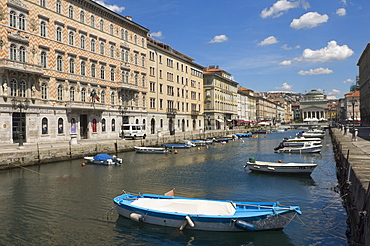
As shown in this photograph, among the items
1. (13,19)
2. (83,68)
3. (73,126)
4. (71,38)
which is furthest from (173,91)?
(13,19)

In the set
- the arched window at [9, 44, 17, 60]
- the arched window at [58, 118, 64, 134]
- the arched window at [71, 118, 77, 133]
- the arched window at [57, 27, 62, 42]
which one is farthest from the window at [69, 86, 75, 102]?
the arched window at [9, 44, 17, 60]

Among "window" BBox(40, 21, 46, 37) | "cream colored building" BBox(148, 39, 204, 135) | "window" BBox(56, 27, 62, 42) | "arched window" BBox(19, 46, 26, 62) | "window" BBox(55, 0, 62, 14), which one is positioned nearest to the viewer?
"arched window" BBox(19, 46, 26, 62)

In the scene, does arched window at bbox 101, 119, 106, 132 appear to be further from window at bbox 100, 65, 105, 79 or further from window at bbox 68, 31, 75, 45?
window at bbox 68, 31, 75, 45

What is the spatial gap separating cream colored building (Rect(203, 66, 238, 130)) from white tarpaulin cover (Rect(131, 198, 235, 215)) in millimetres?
86813

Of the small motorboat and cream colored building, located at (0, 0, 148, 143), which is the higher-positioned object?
cream colored building, located at (0, 0, 148, 143)

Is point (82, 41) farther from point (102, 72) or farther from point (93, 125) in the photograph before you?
point (93, 125)

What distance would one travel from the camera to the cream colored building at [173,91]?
73.6 meters

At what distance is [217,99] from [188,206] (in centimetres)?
9294

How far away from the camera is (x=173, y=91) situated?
271 ft

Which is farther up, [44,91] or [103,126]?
[44,91]

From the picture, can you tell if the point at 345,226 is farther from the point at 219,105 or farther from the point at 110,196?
the point at 219,105

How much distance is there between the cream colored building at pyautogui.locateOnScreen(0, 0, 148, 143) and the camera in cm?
4109

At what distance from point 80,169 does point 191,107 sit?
6291 cm

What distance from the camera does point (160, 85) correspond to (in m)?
76.4
